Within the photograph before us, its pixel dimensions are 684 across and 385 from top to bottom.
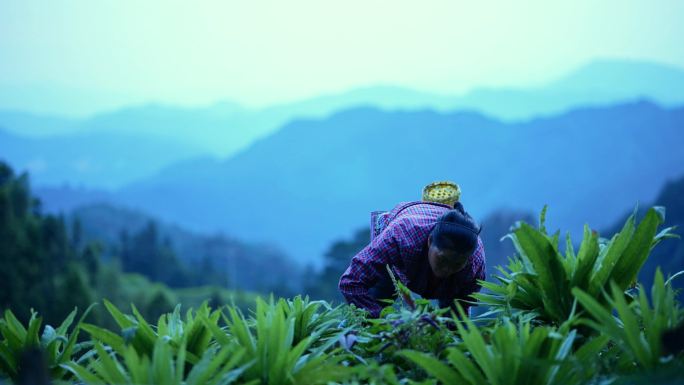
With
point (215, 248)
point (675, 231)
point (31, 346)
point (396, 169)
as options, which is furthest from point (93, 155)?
point (31, 346)

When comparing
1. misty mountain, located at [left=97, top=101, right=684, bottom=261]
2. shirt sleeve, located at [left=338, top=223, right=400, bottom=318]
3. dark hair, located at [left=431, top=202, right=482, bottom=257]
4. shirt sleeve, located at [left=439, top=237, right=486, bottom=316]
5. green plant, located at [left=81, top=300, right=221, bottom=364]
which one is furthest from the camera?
misty mountain, located at [left=97, top=101, right=684, bottom=261]

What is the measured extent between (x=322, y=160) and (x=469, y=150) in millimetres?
31024

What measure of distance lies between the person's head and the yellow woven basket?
2.69ft

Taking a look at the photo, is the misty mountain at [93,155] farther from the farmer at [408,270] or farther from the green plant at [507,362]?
the green plant at [507,362]

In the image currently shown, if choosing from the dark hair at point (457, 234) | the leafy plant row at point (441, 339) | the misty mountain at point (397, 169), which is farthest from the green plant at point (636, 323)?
the misty mountain at point (397, 169)

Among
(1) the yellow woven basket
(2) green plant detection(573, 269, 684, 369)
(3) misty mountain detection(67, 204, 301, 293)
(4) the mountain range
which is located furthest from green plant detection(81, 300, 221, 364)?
(4) the mountain range

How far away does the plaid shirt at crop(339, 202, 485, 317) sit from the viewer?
354cm

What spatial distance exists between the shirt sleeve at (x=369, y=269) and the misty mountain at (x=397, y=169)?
361 feet

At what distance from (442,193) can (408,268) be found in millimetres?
692

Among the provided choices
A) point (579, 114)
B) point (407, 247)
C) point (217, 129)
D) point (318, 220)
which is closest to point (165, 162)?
point (217, 129)

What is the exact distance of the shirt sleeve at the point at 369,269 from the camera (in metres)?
3.49

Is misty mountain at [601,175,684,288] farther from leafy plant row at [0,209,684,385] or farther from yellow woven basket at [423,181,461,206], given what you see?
leafy plant row at [0,209,684,385]

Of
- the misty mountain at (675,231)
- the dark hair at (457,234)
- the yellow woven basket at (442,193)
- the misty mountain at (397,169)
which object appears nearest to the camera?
the dark hair at (457,234)

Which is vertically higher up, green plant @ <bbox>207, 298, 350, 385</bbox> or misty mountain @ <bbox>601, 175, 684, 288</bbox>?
green plant @ <bbox>207, 298, 350, 385</bbox>
